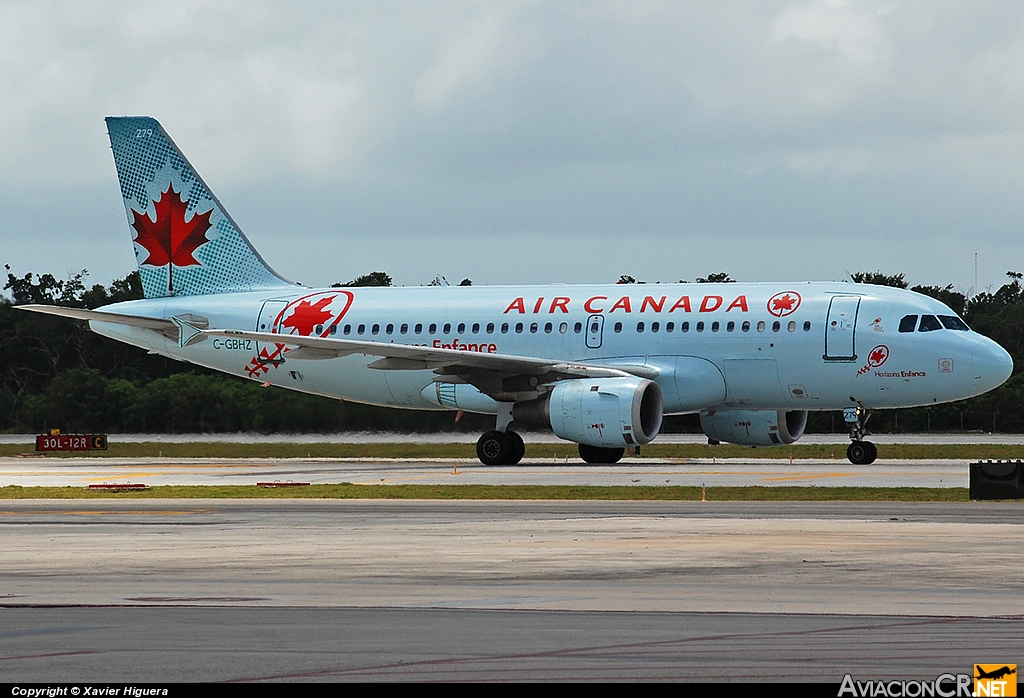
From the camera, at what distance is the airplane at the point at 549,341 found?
122 feet

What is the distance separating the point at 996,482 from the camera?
25547 mm

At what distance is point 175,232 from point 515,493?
22272 mm

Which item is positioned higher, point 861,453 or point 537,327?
point 537,327

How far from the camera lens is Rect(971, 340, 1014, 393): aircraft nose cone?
36.8 m

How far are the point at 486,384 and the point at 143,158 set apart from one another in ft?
46.5

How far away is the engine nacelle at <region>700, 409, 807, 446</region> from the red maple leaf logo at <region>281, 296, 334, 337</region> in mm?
11013

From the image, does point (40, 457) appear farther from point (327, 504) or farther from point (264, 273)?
point (327, 504)

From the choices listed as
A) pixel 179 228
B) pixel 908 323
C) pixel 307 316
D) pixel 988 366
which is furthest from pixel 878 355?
pixel 179 228

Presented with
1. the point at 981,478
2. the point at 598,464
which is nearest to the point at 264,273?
the point at 598,464

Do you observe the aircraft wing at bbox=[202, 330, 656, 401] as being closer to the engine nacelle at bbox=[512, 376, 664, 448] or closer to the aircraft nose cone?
the engine nacelle at bbox=[512, 376, 664, 448]

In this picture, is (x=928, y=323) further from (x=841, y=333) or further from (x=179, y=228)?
(x=179, y=228)

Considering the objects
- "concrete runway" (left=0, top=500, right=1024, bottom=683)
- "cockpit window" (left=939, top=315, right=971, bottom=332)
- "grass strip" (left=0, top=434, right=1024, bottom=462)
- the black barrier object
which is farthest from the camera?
"grass strip" (left=0, top=434, right=1024, bottom=462)

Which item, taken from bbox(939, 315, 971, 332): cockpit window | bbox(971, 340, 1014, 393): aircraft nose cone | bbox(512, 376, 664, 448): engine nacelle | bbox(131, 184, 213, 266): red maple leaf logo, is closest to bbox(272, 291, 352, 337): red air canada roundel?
bbox(131, 184, 213, 266): red maple leaf logo
